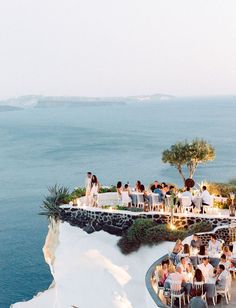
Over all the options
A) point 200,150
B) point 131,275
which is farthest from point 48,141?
point 131,275

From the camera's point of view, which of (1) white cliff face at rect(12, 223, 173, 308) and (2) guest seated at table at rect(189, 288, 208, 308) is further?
(1) white cliff face at rect(12, 223, 173, 308)

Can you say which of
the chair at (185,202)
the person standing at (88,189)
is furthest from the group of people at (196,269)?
the person standing at (88,189)

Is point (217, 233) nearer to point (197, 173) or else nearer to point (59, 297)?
point (59, 297)

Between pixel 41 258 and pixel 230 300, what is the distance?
35112 millimetres

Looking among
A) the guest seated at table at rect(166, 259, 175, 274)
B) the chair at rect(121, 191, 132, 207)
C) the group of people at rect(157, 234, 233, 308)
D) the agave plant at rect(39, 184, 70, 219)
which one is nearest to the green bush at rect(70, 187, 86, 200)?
the agave plant at rect(39, 184, 70, 219)

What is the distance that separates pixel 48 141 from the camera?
5325 inches

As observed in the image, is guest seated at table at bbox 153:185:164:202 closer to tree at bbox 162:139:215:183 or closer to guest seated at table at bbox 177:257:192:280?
guest seated at table at bbox 177:257:192:280

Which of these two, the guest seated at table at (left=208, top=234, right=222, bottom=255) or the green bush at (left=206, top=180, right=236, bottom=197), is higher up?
A: the green bush at (left=206, top=180, right=236, bottom=197)

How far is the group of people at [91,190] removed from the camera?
22.6m

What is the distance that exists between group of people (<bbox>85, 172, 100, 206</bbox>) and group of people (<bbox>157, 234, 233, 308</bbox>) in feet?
23.1

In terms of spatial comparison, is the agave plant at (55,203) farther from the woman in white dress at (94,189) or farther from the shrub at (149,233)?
the shrub at (149,233)

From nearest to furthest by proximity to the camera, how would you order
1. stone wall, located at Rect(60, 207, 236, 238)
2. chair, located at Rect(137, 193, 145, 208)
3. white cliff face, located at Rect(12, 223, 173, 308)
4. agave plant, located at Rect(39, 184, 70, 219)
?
white cliff face, located at Rect(12, 223, 173, 308), stone wall, located at Rect(60, 207, 236, 238), chair, located at Rect(137, 193, 145, 208), agave plant, located at Rect(39, 184, 70, 219)

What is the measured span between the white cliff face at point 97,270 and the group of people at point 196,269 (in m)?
3.51

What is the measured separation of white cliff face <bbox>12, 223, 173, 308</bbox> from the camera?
63.4 feet
